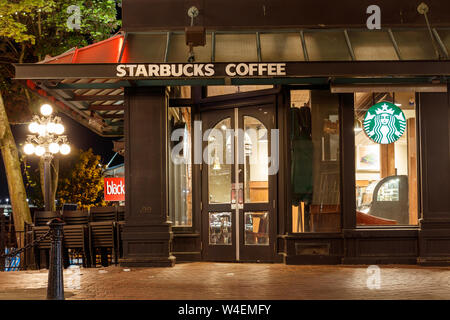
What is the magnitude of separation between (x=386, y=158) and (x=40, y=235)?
7.09 m

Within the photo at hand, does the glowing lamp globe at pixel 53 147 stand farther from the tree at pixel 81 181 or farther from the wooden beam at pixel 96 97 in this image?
the tree at pixel 81 181

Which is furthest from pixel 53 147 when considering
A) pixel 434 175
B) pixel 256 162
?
pixel 434 175

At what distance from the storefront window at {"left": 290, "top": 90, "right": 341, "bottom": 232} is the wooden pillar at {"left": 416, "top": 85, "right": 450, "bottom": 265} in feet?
5.10

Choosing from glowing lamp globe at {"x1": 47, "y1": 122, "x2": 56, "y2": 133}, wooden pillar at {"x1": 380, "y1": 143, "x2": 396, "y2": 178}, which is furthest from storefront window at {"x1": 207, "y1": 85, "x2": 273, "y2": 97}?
glowing lamp globe at {"x1": 47, "y1": 122, "x2": 56, "y2": 133}

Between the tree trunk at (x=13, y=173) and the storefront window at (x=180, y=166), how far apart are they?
394 inches

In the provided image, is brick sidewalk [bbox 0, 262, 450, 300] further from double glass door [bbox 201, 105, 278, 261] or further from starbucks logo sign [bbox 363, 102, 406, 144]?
starbucks logo sign [bbox 363, 102, 406, 144]

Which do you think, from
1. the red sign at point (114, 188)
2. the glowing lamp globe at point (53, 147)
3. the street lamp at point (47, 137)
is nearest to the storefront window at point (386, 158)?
the street lamp at point (47, 137)

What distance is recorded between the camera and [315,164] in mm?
11328

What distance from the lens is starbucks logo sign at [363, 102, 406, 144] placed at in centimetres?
1138

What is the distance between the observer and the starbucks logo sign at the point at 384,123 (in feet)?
37.3

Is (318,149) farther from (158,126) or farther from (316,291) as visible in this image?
(316,291)

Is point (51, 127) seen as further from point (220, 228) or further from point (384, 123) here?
point (384, 123)
